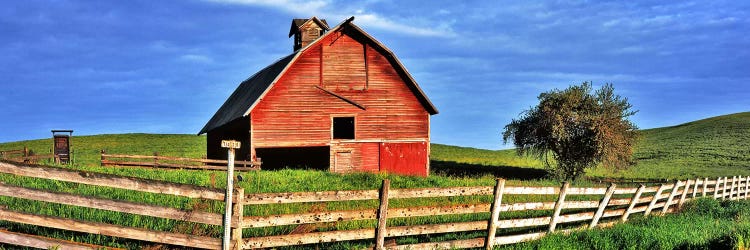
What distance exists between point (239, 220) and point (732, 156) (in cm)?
5787

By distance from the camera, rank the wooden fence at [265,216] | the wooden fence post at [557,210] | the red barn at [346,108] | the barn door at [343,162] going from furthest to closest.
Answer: the barn door at [343,162]
the red barn at [346,108]
the wooden fence post at [557,210]
the wooden fence at [265,216]

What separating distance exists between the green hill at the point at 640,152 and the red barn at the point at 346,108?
24.7 ft

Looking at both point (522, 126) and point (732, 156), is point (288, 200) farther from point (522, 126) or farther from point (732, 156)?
point (732, 156)

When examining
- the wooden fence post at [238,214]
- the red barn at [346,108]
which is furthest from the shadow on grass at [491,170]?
the wooden fence post at [238,214]

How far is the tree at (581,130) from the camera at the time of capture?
139 feet

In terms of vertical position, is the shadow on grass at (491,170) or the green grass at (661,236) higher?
the green grass at (661,236)

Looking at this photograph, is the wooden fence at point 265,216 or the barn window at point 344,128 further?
the barn window at point 344,128

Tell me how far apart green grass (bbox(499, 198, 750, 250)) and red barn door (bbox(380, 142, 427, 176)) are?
16.3 meters

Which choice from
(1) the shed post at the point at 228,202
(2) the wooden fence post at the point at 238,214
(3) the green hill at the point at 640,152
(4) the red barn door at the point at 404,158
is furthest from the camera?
(3) the green hill at the point at 640,152

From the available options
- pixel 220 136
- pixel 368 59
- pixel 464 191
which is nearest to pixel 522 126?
pixel 368 59

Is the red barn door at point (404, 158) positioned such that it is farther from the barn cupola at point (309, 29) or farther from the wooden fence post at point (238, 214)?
the wooden fence post at point (238, 214)

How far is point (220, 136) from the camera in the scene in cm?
4053

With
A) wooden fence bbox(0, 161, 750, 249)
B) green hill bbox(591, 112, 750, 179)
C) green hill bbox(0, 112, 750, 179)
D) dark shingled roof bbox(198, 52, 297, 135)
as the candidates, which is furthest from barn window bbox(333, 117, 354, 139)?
wooden fence bbox(0, 161, 750, 249)

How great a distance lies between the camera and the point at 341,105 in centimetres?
3095
